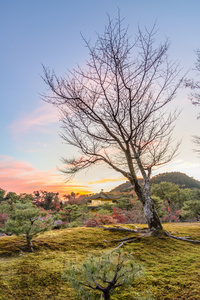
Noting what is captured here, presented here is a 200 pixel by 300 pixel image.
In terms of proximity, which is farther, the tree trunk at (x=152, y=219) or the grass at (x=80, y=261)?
the tree trunk at (x=152, y=219)

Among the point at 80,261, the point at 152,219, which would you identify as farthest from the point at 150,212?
the point at 80,261

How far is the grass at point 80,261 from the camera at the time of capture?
1.76 meters

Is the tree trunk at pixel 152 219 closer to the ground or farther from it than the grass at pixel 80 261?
farther from it

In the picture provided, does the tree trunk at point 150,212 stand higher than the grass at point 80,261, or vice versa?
the tree trunk at point 150,212

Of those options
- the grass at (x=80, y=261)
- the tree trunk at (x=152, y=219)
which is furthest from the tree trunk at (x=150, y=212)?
the grass at (x=80, y=261)

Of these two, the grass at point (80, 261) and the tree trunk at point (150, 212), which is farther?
the tree trunk at point (150, 212)

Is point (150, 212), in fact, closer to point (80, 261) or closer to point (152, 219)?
point (152, 219)

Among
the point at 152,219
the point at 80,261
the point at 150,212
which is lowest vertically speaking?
the point at 80,261

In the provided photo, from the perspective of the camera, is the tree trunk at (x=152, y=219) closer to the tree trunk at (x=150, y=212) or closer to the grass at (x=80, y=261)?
the tree trunk at (x=150, y=212)

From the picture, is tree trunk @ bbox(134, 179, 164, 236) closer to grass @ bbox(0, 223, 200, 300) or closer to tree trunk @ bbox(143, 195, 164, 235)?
tree trunk @ bbox(143, 195, 164, 235)

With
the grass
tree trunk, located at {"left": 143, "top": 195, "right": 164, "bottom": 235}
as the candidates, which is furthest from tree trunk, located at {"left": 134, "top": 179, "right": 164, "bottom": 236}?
the grass

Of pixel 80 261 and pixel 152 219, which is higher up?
pixel 152 219

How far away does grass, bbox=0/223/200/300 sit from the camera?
1.76 meters

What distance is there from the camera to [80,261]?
7.99 feet
